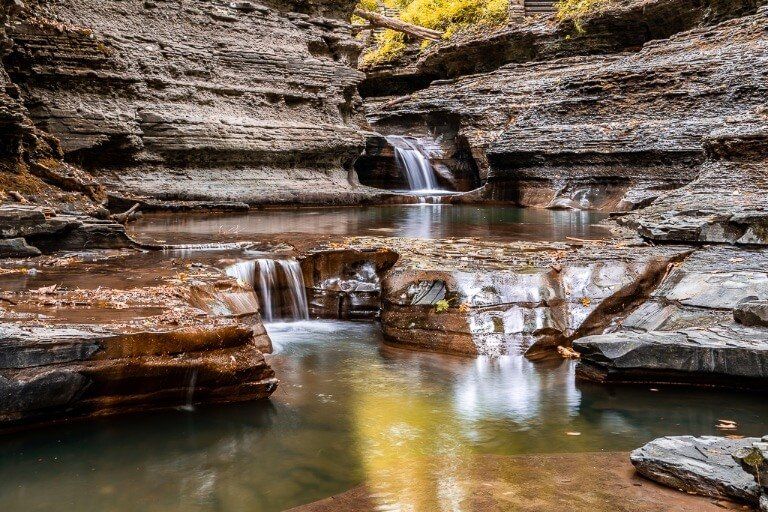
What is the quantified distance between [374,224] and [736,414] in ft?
29.8

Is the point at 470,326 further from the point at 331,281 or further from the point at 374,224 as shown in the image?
the point at 374,224

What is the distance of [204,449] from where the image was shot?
484 cm

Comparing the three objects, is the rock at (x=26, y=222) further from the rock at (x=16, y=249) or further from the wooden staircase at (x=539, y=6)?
the wooden staircase at (x=539, y=6)

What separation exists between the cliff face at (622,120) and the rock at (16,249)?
45.6 feet

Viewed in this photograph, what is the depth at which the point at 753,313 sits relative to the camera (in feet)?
20.1

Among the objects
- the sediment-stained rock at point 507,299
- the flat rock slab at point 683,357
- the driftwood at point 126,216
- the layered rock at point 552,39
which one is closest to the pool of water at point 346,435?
the flat rock slab at point 683,357

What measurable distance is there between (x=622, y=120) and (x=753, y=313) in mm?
14472

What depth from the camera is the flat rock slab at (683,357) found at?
5.76 metres

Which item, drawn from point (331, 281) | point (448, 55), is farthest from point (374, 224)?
point (448, 55)

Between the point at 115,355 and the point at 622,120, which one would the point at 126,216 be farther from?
the point at 622,120

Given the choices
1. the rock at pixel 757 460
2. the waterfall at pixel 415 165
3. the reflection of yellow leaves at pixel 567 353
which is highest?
the waterfall at pixel 415 165

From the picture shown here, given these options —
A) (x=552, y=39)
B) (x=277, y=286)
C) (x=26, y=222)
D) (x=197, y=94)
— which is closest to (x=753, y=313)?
(x=277, y=286)

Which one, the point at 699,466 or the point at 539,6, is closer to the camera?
the point at 699,466

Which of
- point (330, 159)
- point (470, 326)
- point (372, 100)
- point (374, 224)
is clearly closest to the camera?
point (470, 326)
